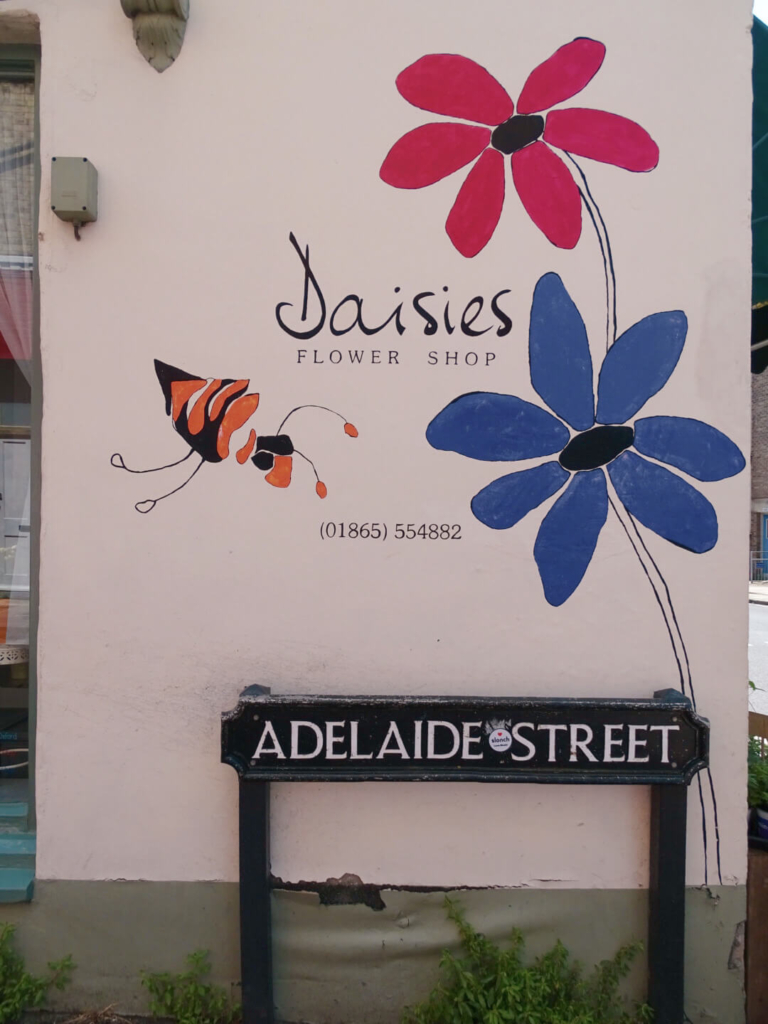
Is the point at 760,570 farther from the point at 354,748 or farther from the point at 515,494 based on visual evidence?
the point at 354,748

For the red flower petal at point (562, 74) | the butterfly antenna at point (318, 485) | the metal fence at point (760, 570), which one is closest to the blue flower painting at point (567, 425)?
the butterfly antenna at point (318, 485)

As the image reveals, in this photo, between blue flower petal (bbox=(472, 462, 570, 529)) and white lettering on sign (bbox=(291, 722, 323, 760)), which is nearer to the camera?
white lettering on sign (bbox=(291, 722, 323, 760))

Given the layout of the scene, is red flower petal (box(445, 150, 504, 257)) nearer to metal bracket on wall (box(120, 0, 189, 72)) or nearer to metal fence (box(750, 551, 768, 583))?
metal bracket on wall (box(120, 0, 189, 72))

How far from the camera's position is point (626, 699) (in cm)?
232

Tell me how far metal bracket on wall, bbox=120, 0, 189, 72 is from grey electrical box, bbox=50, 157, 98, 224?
48 centimetres

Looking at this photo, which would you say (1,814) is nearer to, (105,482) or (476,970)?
(105,482)

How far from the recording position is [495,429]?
2.37m

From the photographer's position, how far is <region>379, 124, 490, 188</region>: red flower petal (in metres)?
2.37

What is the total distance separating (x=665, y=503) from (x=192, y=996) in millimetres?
2500

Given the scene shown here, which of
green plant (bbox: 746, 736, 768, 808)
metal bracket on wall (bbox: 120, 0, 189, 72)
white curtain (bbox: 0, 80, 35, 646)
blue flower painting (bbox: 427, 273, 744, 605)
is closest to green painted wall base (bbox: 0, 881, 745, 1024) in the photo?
green plant (bbox: 746, 736, 768, 808)

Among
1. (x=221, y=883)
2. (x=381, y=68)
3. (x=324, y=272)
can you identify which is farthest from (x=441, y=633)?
(x=381, y=68)

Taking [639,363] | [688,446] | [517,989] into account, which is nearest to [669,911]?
[517,989]

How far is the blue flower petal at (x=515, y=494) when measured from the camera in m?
2.37

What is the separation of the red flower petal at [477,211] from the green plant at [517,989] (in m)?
2.45
